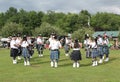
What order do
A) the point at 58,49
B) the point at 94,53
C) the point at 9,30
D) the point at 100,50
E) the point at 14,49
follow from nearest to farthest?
the point at 58,49
the point at 94,53
the point at 100,50
the point at 14,49
the point at 9,30

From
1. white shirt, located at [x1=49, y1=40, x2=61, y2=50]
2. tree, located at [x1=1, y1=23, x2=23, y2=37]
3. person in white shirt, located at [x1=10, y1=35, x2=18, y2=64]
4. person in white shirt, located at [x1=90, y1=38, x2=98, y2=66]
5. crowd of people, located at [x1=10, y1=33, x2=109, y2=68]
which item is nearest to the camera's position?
white shirt, located at [x1=49, y1=40, x2=61, y2=50]

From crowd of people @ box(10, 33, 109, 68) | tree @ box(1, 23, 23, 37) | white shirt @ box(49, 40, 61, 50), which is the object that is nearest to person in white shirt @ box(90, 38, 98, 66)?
crowd of people @ box(10, 33, 109, 68)

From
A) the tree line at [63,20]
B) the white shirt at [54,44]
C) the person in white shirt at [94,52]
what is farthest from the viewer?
the tree line at [63,20]

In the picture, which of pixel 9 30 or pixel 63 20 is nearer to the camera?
pixel 9 30

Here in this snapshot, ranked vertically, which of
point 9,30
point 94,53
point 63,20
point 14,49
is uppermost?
point 63,20

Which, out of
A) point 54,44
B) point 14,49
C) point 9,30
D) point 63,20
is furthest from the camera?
point 63,20

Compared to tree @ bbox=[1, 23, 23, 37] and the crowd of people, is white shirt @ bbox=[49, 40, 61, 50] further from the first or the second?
tree @ bbox=[1, 23, 23, 37]

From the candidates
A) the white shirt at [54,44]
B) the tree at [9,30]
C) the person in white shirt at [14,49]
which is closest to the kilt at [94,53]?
the white shirt at [54,44]

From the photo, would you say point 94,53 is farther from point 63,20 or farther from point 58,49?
point 63,20

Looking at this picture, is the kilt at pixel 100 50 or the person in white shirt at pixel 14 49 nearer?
the kilt at pixel 100 50

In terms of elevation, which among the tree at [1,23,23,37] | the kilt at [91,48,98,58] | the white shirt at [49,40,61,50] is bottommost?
the kilt at [91,48,98,58]

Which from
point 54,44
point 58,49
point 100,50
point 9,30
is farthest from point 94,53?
point 9,30

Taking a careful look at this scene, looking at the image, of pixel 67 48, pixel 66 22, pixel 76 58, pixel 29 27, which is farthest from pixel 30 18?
pixel 76 58

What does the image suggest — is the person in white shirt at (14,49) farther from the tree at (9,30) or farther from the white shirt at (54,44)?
the tree at (9,30)
